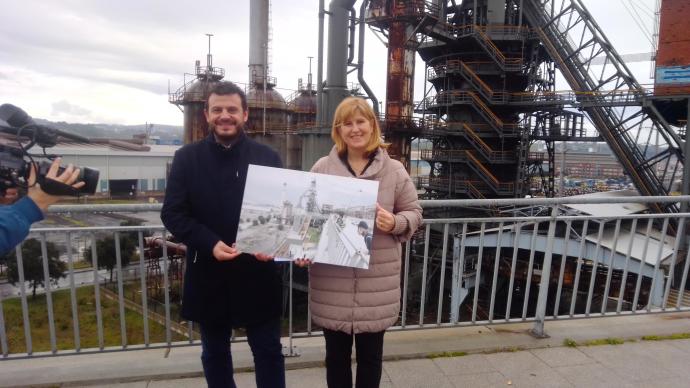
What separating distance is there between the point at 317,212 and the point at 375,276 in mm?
516

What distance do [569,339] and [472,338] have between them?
3.08 feet

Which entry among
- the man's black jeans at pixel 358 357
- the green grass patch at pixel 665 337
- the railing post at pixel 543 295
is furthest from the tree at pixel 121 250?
the green grass patch at pixel 665 337

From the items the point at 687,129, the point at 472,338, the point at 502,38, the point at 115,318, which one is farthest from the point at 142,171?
the point at 687,129

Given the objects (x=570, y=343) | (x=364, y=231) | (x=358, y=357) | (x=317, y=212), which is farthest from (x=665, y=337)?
(x=317, y=212)

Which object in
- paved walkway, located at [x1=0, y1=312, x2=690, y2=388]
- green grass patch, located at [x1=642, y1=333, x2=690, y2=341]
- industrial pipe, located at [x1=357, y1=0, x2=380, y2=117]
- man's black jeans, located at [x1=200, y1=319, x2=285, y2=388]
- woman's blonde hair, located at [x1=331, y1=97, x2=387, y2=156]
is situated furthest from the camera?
industrial pipe, located at [x1=357, y1=0, x2=380, y2=117]

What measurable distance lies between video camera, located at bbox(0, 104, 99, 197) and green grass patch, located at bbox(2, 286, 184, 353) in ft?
36.7

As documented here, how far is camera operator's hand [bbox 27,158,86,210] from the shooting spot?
1.78 m

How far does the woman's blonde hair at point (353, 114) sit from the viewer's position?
2.46m

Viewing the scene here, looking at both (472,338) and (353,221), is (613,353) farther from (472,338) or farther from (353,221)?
(353,221)

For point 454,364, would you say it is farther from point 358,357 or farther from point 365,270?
point 365,270

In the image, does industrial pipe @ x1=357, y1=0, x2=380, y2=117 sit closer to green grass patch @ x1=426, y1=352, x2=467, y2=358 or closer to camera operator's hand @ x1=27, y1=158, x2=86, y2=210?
green grass patch @ x1=426, y1=352, x2=467, y2=358

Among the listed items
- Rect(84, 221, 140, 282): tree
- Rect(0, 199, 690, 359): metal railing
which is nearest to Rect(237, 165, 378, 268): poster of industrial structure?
Rect(0, 199, 690, 359): metal railing

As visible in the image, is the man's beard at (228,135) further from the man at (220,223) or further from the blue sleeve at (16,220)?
the blue sleeve at (16,220)

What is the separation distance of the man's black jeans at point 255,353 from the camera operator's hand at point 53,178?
114 centimetres
